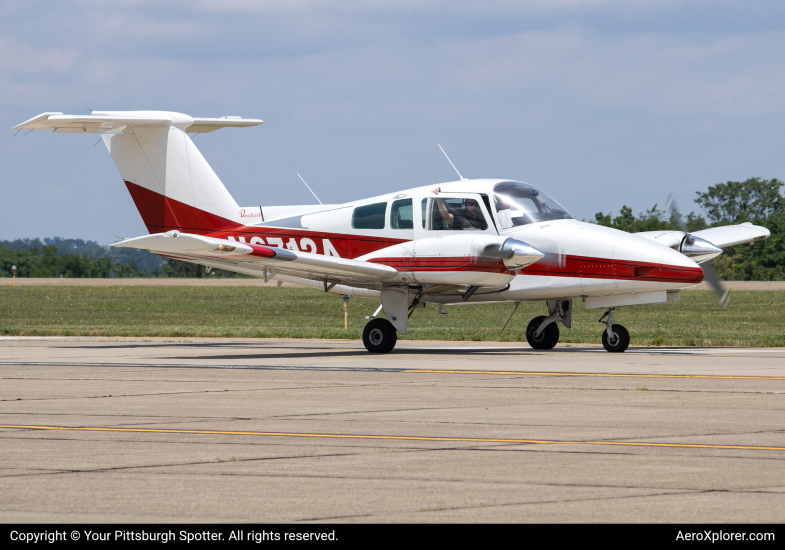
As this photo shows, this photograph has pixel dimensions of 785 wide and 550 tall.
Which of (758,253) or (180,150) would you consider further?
(758,253)

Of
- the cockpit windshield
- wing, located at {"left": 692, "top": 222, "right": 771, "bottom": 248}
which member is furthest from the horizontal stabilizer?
wing, located at {"left": 692, "top": 222, "right": 771, "bottom": 248}

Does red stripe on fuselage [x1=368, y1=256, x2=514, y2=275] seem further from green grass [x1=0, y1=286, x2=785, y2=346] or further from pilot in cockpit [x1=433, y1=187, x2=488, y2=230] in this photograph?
green grass [x1=0, y1=286, x2=785, y2=346]

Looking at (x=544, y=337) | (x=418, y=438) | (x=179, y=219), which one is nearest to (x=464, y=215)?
(x=544, y=337)

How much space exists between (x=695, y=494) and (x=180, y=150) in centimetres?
1754

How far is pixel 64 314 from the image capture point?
129 feet

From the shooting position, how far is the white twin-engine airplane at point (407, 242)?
17.9 meters

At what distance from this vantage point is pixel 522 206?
18703 mm

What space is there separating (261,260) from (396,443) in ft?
33.1

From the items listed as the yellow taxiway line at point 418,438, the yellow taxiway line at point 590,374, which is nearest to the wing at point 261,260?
the yellow taxiway line at point 590,374

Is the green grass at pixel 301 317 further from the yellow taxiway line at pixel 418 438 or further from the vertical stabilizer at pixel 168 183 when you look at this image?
the yellow taxiway line at pixel 418 438

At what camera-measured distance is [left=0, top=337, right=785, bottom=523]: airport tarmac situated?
598cm
